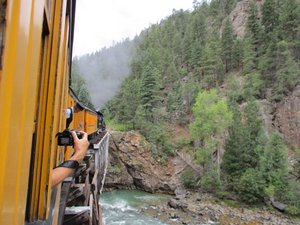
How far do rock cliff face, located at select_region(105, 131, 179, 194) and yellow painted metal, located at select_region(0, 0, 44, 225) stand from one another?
34301 millimetres

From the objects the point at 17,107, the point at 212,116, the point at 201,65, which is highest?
the point at 201,65

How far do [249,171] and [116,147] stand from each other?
1767cm

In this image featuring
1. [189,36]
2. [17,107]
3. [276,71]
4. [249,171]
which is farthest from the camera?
[189,36]

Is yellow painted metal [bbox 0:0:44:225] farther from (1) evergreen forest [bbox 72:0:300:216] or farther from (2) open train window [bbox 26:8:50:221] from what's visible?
(1) evergreen forest [bbox 72:0:300:216]

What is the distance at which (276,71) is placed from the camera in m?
43.7

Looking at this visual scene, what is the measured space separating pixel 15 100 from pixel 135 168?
37815mm

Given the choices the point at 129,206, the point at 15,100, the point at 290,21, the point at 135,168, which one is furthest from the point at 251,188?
the point at 290,21

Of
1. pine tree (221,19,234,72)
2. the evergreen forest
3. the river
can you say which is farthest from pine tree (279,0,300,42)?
the river

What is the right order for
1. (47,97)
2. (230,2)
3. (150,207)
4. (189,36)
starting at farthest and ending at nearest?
(230,2), (189,36), (150,207), (47,97)

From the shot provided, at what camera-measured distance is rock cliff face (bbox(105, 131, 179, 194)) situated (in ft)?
117

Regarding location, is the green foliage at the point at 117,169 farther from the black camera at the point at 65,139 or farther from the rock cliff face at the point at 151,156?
the black camera at the point at 65,139

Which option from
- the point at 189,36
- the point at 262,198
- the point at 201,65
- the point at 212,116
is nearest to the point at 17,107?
the point at 262,198

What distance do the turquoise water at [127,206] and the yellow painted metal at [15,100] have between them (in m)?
23.5

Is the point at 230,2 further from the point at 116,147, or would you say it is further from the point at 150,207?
the point at 150,207
